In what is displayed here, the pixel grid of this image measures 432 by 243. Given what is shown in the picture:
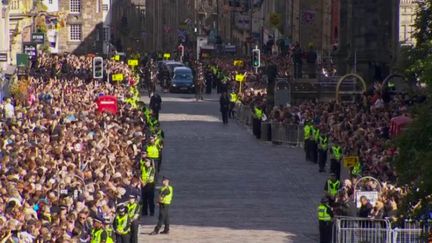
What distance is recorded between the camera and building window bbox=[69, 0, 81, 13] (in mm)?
145250

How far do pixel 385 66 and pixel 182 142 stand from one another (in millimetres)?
14030

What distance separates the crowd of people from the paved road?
0.98 m

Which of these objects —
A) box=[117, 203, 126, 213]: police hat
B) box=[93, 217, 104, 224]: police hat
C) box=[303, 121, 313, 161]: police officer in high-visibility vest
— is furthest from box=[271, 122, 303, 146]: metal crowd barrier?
box=[93, 217, 104, 224]: police hat

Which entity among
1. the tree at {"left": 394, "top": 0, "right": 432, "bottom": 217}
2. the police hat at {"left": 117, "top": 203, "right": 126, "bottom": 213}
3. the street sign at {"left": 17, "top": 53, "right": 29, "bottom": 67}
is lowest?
the street sign at {"left": 17, "top": 53, "right": 29, "bottom": 67}

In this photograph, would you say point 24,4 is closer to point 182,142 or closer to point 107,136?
point 182,142

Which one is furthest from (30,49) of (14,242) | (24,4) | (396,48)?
(14,242)

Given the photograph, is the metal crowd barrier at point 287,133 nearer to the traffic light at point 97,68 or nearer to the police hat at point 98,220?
the traffic light at point 97,68

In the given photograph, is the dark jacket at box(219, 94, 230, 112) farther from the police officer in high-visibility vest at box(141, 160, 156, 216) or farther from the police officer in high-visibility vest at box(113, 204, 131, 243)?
the police officer in high-visibility vest at box(113, 204, 131, 243)

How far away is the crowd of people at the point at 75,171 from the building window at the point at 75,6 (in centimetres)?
9058

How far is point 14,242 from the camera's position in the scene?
2552 cm

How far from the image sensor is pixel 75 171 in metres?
33.2

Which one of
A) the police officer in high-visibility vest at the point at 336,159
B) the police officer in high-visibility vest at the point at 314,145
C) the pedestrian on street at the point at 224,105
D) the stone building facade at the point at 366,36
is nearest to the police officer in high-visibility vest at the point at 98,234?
the police officer in high-visibility vest at the point at 336,159

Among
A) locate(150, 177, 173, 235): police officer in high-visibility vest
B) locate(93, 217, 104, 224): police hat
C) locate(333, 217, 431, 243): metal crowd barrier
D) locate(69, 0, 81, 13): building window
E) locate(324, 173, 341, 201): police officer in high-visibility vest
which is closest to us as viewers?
locate(93, 217, 104, 224): police hat

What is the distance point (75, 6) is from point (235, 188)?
4088 inches
